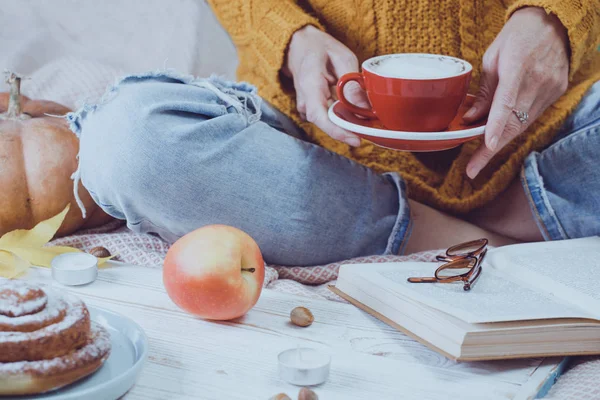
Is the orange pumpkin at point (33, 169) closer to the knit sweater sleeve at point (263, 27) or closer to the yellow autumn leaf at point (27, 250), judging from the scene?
the yellow autumn leaf at point (27, 250)

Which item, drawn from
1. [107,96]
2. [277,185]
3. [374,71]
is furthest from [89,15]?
[374,71]

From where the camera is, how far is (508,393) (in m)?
0.67

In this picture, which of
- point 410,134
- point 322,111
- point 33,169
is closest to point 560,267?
point 410,134

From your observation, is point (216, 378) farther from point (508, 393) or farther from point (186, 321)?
point (508, 393)

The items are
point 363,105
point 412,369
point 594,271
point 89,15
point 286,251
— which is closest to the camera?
point 412,369

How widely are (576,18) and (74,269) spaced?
759mm

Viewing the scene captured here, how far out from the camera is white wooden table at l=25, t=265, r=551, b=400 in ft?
2.16

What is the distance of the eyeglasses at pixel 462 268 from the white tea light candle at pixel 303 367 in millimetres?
172

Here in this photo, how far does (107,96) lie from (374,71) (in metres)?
0.39

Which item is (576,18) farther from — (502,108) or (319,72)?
(319,72)

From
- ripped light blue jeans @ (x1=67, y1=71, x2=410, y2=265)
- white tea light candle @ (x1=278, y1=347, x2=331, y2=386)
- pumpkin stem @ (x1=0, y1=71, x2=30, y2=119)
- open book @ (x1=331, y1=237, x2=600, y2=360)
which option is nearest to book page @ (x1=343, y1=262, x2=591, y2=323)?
open book @ (x1=331, y1=237, x2=600, y2=360)

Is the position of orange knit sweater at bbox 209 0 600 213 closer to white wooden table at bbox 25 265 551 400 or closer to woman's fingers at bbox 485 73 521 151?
woman's fingers at bbox 485 73 521 151

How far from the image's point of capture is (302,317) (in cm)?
79

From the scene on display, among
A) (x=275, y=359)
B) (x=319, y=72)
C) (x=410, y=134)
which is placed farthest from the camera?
(x=319, y=72)
